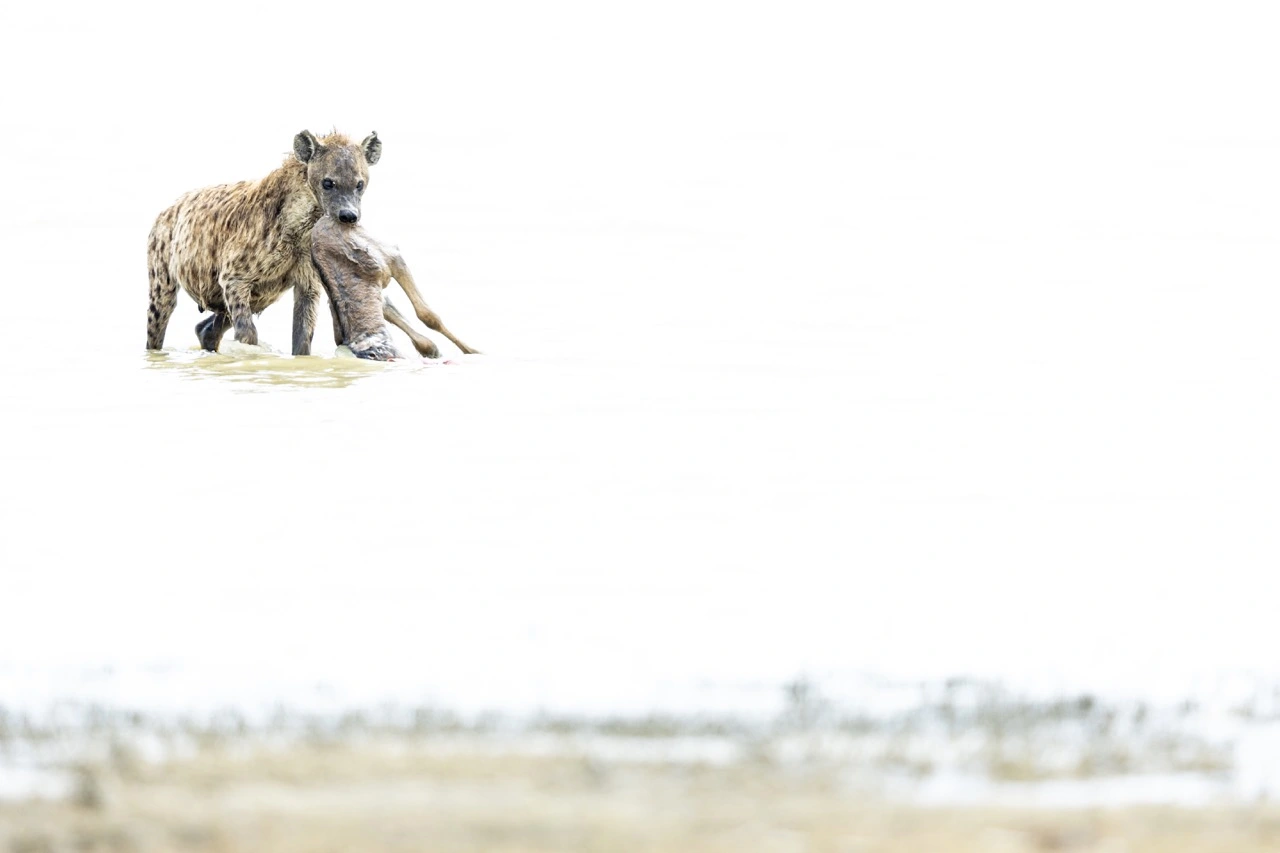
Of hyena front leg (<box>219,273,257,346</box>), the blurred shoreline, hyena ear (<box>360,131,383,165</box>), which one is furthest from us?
hyena front leg (<box>219,273,257,346</box>)

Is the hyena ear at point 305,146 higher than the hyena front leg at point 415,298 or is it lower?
higher

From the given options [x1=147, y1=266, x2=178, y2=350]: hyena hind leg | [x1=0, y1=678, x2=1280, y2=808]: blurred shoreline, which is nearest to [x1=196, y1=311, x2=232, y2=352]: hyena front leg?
[x1=147, y1=266, x2=178, y2=350]: hyena hind leg

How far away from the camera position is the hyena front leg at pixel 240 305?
12.0 m

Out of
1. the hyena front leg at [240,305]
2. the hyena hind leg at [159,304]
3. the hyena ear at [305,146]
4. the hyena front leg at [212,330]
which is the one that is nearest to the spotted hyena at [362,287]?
the hyena ear at [305,146]

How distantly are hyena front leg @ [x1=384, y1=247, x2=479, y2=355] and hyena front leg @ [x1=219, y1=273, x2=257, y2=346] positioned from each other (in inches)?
39.5

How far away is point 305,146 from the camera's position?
1152 centimetres

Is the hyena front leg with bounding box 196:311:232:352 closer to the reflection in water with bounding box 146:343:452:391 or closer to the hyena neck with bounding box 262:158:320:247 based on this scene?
the reflection in water with bounding box 146:343:452:391

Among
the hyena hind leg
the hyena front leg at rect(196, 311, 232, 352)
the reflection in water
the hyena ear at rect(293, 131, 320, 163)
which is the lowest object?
the reflection in water

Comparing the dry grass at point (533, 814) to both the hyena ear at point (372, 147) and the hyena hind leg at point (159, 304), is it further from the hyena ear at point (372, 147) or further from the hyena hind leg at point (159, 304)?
the hyena hind leg at point (159, 304)

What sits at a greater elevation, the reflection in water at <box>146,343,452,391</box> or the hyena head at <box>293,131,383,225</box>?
the hyena head at <box>293,131,383,225</box>

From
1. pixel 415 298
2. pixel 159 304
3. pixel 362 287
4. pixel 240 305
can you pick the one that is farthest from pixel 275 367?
pixel 159 304

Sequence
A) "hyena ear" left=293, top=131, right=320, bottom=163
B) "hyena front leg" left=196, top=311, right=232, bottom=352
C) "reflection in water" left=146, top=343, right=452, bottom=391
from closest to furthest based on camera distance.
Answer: "reflection in water" left=146, top=343, right=452, bottom=391 < "hyena ear" left=293, top=131, right=320, bottom=163 < "hyena front leg" left=196, top=311, right=232, bottom=352

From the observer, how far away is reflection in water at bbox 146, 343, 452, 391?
11.1 meters

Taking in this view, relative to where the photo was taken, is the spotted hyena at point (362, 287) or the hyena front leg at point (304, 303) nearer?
the spotted hyena at point (362, 287)
